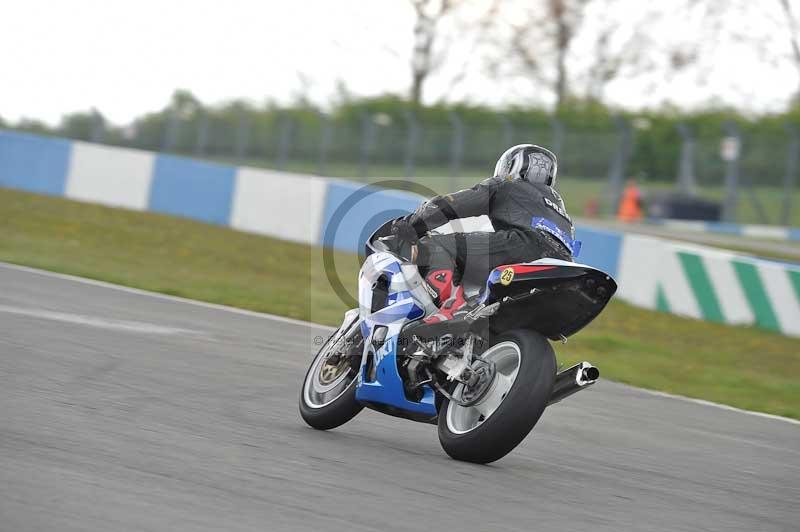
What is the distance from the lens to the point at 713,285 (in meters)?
14.7

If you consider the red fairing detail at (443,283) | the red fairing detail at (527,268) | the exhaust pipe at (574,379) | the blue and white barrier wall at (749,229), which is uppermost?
the red fairing detail at (527,268)

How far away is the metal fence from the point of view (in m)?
28.2

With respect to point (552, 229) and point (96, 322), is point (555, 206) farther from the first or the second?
point (96, 322)

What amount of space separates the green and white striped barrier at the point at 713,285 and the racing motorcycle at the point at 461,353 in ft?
27.9

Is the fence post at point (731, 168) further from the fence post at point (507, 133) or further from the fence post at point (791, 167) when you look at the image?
the fence post at point (507, 133)

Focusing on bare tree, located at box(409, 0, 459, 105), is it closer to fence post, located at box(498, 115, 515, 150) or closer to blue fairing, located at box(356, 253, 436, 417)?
fence post, located at box(498, 115, 515, 150)

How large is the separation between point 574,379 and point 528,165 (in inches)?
46.2

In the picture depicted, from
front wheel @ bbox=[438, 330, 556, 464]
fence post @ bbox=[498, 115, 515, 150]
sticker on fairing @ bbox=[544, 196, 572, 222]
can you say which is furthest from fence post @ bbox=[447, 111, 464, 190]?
front wheel @ bbox=[438, 330, 556, 464]

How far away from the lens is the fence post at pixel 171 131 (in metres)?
32.2

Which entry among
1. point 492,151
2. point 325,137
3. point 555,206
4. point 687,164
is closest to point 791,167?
point 687,164

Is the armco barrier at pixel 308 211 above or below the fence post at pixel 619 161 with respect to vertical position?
below

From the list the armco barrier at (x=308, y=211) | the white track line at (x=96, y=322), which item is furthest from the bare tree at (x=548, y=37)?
the white track line at (x=96, y=322)

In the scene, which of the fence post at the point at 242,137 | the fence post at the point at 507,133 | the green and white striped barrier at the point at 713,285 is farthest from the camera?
the fence post at the point at 242,137

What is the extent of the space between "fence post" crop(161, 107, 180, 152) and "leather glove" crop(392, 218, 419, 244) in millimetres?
26548
